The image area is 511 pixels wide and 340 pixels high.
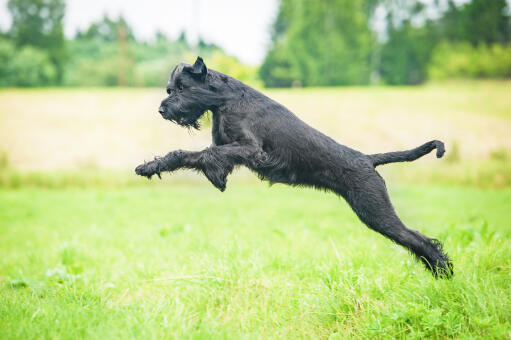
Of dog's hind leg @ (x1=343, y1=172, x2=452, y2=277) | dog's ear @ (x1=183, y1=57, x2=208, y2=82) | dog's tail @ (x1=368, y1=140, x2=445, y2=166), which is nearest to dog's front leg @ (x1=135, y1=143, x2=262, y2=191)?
dog's ear @ (x1=183, y1=57, x2=208, y2=82)

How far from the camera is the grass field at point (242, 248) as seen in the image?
3.85 metres

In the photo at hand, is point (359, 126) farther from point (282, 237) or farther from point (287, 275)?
point (287, 275)

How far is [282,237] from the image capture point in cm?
732

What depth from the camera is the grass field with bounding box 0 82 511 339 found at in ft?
12.6

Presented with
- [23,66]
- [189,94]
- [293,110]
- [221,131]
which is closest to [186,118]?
[189,94]

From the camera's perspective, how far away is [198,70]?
4.32 metres

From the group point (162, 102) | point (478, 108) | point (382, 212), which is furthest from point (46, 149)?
point (478, 108)

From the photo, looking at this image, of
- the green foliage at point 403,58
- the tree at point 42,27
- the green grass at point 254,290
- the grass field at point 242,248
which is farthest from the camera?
the green foliage at point 403,58

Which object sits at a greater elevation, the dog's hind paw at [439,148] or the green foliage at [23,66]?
the green foliage at [23,66]

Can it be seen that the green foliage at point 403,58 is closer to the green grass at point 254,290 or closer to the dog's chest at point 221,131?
the green grass at point 254,290

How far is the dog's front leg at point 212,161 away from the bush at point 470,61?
3208cm

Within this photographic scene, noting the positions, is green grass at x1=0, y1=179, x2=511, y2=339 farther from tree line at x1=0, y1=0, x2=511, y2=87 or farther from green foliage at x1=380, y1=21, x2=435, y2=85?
green foliage at x1=380, y1=21, x2=435, y2=85

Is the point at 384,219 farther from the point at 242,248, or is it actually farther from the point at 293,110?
the point at 293,110

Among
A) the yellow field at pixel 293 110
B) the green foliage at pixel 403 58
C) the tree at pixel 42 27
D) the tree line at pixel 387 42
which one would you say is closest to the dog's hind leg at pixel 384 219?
the yellow field at pixel 293 110
